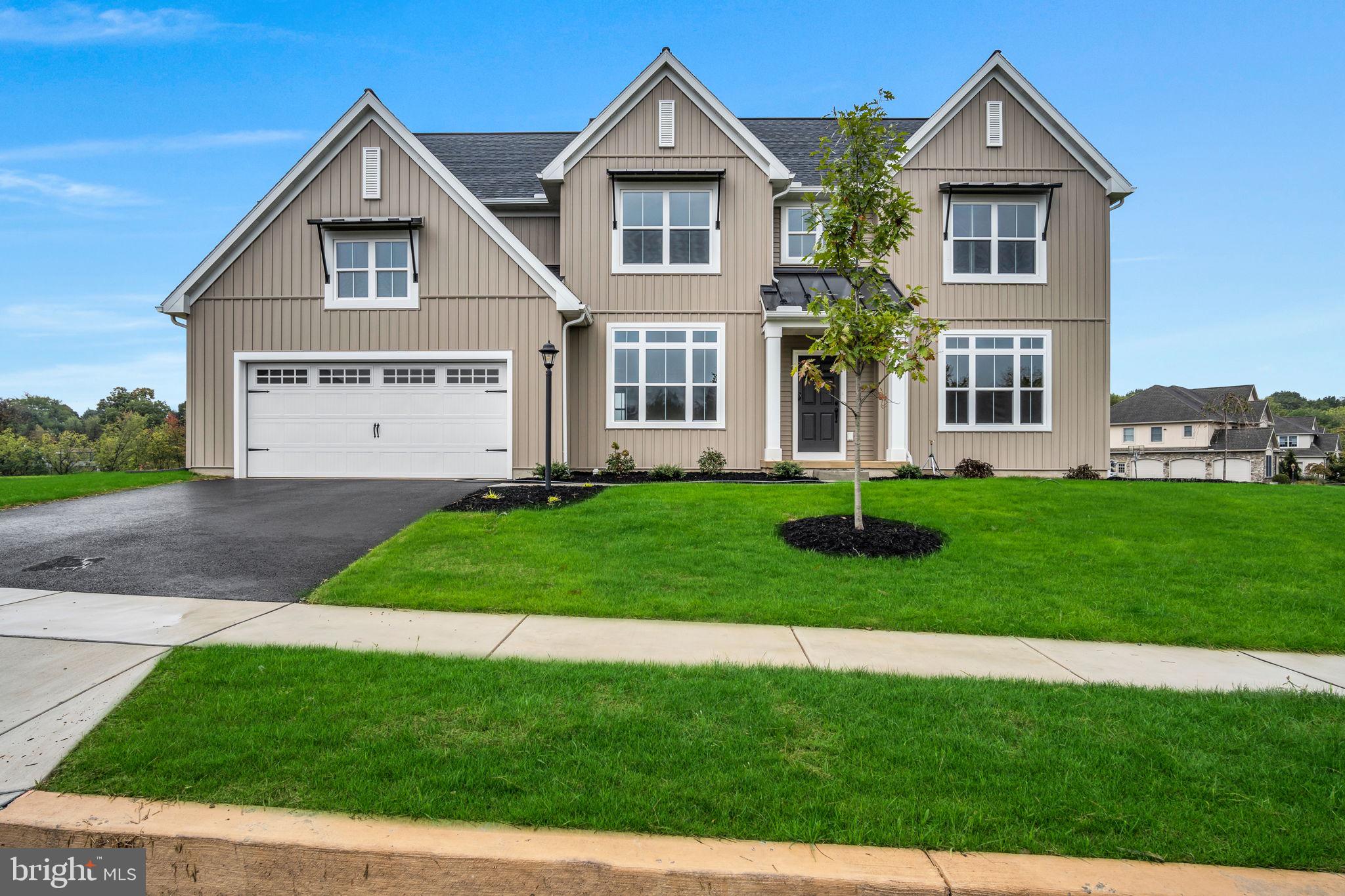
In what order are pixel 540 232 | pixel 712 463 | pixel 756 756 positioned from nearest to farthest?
pixel 756 756, pixel 712 463, pixel 540 232

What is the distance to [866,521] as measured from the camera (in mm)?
8234

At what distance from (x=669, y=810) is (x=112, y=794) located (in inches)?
91.6

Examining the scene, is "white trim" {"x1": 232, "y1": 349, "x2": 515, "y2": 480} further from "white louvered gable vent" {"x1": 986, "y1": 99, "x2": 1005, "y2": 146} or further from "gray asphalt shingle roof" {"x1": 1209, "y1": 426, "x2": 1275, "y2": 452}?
"gray asphalt shingle roof" {"x1": 1209, "y1": 426, "x2": 1275, "y2": 452}

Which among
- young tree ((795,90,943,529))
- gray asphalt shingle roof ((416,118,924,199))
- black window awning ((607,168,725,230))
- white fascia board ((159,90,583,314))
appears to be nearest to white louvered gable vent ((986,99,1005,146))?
gray asphalt shingle roof ((416,118,924,199))

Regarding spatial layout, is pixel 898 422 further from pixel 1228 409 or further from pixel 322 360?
pixel 1228 409

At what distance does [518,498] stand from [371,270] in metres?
7.26

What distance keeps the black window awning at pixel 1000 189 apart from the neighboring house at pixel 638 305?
0.06m

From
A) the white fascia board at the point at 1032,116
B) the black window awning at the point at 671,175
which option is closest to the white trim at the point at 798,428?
the black window awning at the point at 671,175

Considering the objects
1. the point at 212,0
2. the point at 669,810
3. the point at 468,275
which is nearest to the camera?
the point at 669,810

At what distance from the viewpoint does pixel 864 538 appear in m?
7.35

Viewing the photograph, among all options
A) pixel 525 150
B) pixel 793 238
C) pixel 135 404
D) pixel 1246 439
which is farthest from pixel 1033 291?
pixel 135 404

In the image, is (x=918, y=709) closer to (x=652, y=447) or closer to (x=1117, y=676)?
(x=1117, y=676)

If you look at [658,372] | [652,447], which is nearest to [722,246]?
[658,372]

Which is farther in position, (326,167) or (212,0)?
(212,0)
